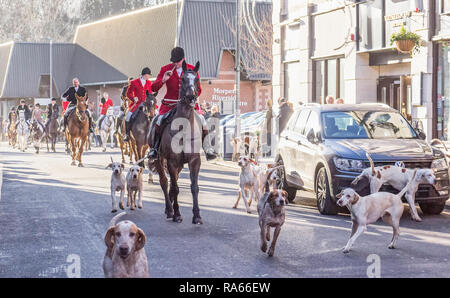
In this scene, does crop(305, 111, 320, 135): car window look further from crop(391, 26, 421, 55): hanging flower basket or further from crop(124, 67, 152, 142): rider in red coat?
crop(391, 26, 421, 55): hanging flower basket

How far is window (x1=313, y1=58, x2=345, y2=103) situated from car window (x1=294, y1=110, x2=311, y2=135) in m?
12.4

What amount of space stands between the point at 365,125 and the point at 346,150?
4.39 feet

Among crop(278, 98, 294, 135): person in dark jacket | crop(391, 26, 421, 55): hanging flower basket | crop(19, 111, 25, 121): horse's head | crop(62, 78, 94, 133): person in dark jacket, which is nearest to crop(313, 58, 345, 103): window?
crop(278, 98, 294, 135): person in dark jacket

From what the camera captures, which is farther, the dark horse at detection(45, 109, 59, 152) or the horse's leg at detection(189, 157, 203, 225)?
the dark horse at detection(45, 109, 59, 152)

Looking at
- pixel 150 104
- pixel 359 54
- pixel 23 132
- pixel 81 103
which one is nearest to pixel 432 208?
pixel 150 104

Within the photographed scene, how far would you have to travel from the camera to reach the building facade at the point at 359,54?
2225 centimetres

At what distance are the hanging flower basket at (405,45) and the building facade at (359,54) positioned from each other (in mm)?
389

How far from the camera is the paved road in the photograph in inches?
342

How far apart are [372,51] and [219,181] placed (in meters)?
7.86

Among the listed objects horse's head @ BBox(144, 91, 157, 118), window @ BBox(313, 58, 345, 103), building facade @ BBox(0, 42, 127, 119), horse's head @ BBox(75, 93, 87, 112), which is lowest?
horse's head @ BBox(144, 91, 157, 118)

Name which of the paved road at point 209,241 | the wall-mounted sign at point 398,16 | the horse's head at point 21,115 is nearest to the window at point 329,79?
the wall-mounted sign at point 398,16

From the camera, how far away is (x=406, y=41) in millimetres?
21734

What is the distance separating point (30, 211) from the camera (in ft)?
46.2

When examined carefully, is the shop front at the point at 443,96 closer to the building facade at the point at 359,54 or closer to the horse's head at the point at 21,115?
the building facade at the point at 359,54
